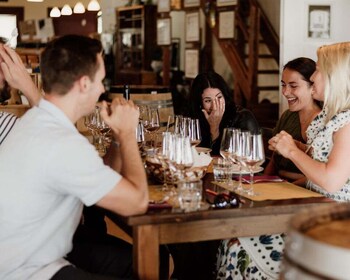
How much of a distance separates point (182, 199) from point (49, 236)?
1.64ft

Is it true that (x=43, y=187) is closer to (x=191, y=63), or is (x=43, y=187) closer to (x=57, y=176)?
(x=57, y=176)

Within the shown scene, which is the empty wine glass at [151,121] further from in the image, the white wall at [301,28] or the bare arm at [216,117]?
the white wall at [301,28]

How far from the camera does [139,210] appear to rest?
7.01ft

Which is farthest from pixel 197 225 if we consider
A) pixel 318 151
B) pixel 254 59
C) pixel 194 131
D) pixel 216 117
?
pixel 254 59

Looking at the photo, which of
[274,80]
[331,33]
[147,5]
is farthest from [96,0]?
[331,33]

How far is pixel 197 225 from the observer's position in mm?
2246

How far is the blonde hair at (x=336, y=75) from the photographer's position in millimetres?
2701

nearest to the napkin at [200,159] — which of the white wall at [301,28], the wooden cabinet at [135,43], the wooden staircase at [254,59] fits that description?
the white wall at [301,28]

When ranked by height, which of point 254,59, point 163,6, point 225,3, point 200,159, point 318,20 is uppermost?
point 163,6

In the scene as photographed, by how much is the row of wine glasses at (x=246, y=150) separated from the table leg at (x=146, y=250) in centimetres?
56

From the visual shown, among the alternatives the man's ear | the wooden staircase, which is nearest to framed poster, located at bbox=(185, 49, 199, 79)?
the wooden staircase

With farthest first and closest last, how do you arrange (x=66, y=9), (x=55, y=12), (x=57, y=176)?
(x=55, y=12)
(x=66, y=9)
(x=57, y=176)

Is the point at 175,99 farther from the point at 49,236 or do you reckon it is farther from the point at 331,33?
the point at 49,236

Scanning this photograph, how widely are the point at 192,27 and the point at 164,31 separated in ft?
3.52
